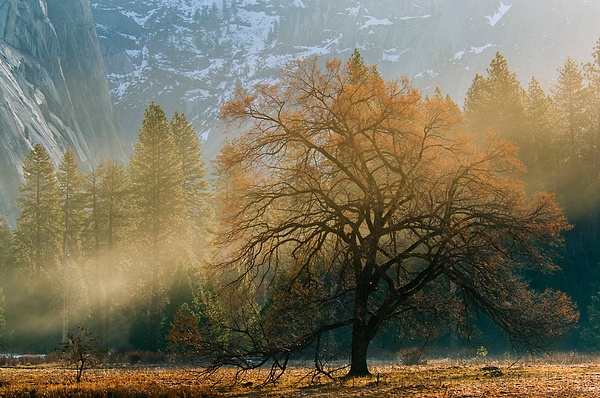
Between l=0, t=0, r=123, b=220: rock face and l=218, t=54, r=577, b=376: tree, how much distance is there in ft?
266

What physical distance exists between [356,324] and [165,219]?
25.4 metres

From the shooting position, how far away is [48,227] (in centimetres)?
4369

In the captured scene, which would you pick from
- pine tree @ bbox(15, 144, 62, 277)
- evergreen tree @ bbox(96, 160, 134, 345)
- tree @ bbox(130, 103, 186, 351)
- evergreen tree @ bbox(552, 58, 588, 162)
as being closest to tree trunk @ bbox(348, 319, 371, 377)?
tree @ bbox(130, 103, 186, 351)

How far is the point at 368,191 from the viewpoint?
1523cm

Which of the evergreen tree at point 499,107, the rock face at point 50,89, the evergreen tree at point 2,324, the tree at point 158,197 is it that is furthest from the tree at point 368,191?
the rock face at point 50,89

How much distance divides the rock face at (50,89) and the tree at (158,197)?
56.5 metres

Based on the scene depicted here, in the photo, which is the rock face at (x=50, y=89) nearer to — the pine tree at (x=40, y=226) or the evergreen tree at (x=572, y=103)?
the pine tree at (x=40, y=226)

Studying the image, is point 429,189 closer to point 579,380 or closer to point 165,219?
point 579,380

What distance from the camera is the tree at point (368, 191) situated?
1457 cm

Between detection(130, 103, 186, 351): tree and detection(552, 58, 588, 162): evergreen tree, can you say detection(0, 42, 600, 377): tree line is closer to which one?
detection(130, 103, 186, 351): tree

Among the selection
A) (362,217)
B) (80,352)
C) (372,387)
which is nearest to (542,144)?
(362,217)

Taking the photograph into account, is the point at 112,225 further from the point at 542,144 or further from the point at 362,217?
the point at 542,144

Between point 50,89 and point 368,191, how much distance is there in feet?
437

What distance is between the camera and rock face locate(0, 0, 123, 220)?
91.4 m
